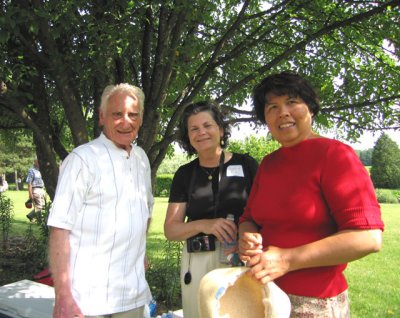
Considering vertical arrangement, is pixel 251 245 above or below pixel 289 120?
below

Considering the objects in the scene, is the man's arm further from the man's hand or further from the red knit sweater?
the red knit sweater

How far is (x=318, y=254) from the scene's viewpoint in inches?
60.6

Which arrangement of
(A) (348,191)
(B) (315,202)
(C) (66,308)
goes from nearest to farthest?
(A) (348,191) → (B) (315,202) → (C) (66,308)

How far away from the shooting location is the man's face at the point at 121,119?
2.48 m

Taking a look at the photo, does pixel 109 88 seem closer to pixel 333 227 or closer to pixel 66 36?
pixel 333 227

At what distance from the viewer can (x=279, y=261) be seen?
158cm

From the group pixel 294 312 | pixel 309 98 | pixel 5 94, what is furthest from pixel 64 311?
pixel 5 94

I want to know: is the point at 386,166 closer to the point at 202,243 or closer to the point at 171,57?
the point at 171,57

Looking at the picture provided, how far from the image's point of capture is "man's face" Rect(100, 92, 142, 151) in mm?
2479

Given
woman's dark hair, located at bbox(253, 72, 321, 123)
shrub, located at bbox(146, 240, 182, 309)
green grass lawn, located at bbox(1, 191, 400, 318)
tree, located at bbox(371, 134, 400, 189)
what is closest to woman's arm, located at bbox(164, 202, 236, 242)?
woman's dark hair, located at bbox(253, 72, 321, 123)

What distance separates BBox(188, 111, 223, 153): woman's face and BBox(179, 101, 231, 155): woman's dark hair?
0.11 ft

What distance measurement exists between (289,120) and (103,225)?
1.17m

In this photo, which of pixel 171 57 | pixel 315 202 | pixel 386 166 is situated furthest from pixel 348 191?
pixel 386 166

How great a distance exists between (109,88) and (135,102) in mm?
189
